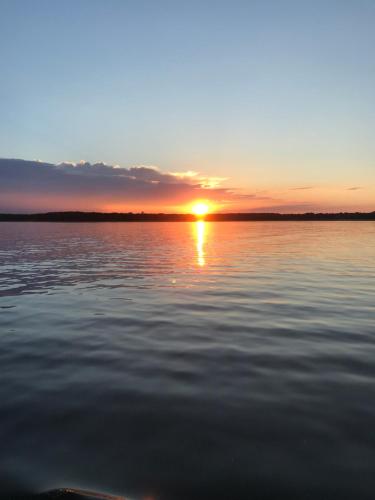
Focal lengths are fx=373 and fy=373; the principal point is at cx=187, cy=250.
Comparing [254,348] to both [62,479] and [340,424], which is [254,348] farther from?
[62,479]

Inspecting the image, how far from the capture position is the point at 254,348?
32.7ft

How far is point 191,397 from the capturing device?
7.24m

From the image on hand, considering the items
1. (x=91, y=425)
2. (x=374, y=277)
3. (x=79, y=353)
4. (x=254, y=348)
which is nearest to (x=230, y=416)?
(x=91, y=425)

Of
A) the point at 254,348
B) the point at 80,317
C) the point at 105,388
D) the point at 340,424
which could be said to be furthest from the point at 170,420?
the point at 80,317

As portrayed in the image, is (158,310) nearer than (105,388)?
No

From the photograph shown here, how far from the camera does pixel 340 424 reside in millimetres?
6172

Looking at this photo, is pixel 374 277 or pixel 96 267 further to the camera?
pixel 96 267

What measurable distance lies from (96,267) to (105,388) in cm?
2082

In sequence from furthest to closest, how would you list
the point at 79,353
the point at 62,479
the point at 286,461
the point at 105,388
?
the point at 79,353 < the point at 105,388 < the point at 286,461 < the point at 62,479

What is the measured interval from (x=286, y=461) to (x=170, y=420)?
2.03m

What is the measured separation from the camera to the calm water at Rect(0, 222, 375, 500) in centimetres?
492

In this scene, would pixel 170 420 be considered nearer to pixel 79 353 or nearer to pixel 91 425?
pixel 91 425

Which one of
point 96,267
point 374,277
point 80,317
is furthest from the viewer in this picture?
point 96,267

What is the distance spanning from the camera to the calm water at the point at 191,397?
16.1ft
